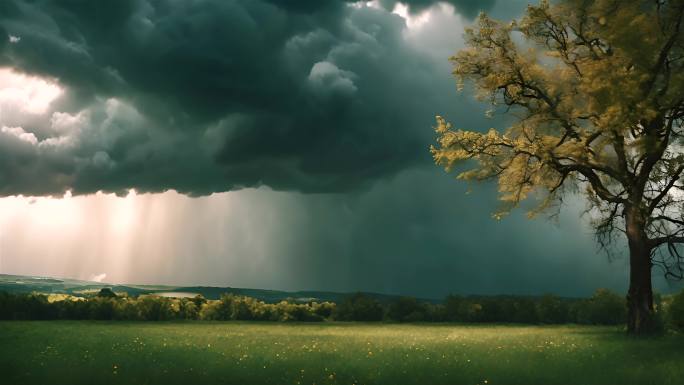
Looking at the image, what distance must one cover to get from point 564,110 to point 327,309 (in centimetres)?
4152

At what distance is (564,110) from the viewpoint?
3556 centimetres

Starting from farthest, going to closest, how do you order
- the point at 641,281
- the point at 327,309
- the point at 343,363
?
the point at 327,309
the point at 641,281
the point at 343,363

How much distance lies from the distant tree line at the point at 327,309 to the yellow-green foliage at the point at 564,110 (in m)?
22.7

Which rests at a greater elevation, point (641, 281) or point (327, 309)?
point (641, 281)

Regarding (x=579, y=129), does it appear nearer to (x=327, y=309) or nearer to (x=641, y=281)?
(x=641, y=281)

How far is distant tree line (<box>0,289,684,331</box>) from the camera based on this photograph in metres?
59.1

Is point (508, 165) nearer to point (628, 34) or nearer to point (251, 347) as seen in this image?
point (628, 34)

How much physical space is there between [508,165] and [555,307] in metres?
28.5

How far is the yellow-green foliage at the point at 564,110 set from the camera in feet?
104

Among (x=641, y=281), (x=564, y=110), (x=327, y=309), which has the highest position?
(x=564, y=110)

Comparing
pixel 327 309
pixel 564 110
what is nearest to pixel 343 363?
pixel 564 110

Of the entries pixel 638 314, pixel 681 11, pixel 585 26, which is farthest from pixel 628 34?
pixel 638 314

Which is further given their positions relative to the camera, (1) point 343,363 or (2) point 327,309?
(2) point 327,309

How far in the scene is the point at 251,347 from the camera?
27625 mm
